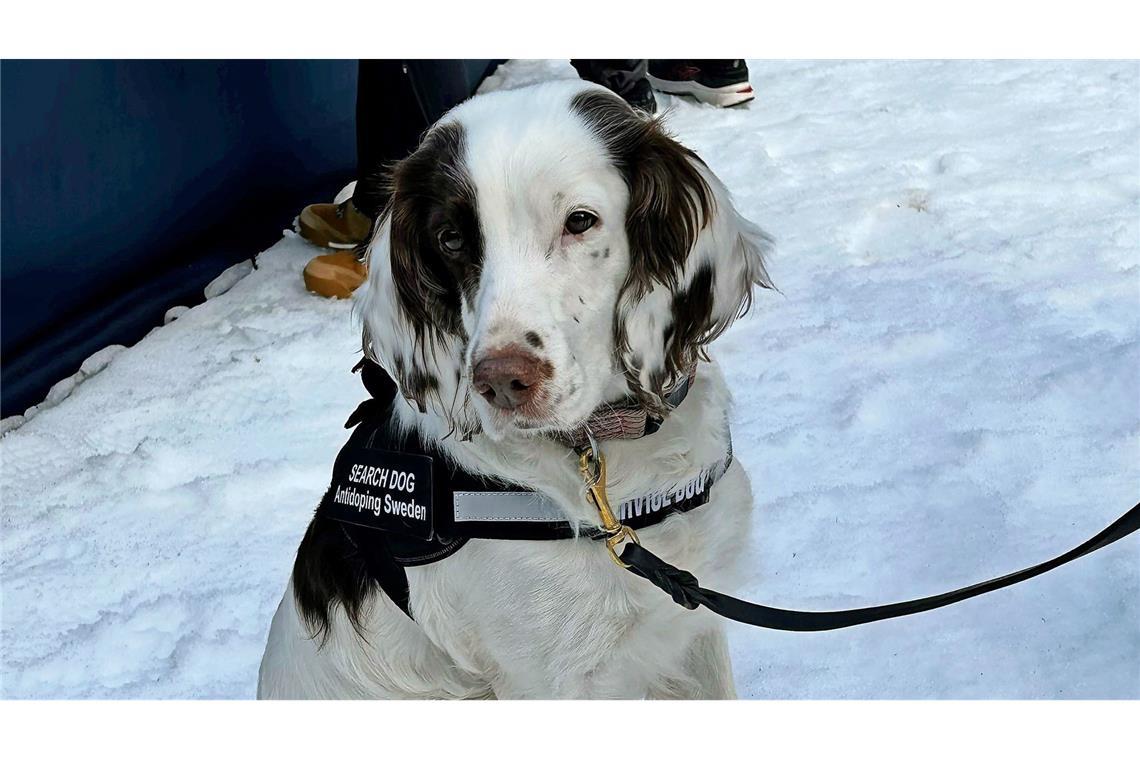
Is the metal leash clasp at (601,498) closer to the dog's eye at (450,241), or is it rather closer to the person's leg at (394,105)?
the dog's eye at (450,241)

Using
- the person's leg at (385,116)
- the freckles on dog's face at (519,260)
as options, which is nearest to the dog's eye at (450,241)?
the freckles on dog's face at (519,260)

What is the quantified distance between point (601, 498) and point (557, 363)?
286 mm

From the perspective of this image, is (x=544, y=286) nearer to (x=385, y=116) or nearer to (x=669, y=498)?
(x=669, y=498)

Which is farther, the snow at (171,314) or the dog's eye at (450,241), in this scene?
the snow at (171,314)

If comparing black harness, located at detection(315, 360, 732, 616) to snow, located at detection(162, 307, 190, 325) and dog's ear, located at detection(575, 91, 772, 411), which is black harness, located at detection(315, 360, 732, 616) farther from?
snow, located at detection(162, 307, 190, 325)

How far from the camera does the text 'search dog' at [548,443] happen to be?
69.1 inches

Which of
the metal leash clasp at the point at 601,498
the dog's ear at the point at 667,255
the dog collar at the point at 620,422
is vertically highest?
the dog's ear at the point at 667,255

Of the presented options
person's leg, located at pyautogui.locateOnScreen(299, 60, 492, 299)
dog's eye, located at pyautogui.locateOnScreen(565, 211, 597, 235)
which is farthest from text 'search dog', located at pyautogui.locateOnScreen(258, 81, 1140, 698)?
person's leg, located at pyautogui.locateOnScreen(299, 60, 492, 299)

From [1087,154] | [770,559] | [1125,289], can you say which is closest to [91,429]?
[770,559]

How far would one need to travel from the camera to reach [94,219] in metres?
4.06

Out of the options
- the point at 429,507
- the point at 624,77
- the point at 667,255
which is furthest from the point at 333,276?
the point at 667,255

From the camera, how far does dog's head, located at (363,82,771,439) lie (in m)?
1.67

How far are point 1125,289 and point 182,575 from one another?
10.4ft

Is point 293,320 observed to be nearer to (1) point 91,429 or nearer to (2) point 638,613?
(1) point 91,429
